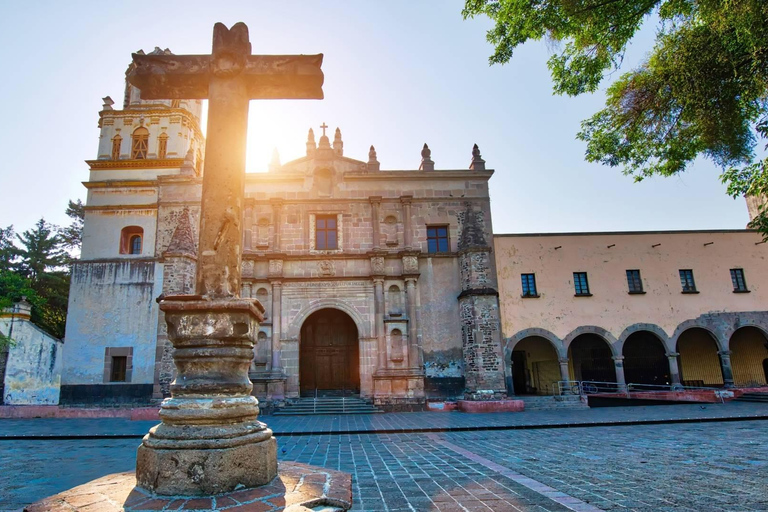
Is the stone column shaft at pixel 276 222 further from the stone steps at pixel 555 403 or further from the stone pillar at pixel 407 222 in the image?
the stone steps at pixel 555 403

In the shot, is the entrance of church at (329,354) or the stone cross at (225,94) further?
the entrance of church at (329,354)

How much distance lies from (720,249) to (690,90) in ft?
63.0

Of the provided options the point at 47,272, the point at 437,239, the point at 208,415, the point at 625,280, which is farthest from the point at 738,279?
the point at 47,272

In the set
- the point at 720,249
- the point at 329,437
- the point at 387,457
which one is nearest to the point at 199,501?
the point at 387,457

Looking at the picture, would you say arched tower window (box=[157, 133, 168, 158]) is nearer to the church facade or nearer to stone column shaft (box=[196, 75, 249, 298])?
the church facade

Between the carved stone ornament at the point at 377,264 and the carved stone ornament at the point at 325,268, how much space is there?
5.58ft

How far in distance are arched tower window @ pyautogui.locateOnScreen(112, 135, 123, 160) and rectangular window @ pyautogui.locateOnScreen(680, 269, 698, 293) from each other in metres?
27.7

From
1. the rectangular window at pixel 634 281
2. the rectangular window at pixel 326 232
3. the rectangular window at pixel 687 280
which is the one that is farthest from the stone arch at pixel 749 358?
the rectangular window at pixel 326 232

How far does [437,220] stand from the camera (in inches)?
820

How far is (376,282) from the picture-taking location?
19484 millimetres

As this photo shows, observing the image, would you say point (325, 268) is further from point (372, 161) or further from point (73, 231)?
point (73, 231)

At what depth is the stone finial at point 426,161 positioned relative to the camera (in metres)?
21.7

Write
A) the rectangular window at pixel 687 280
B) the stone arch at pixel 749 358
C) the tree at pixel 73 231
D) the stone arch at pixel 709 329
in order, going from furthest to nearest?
the tree at pixel 73 231 → the stone arch at pixel 749 358 → the rectangular window at pixel 687 280 → the stone arch at pixel 709 329

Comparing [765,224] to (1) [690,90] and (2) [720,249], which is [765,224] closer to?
(1) [690,90]
